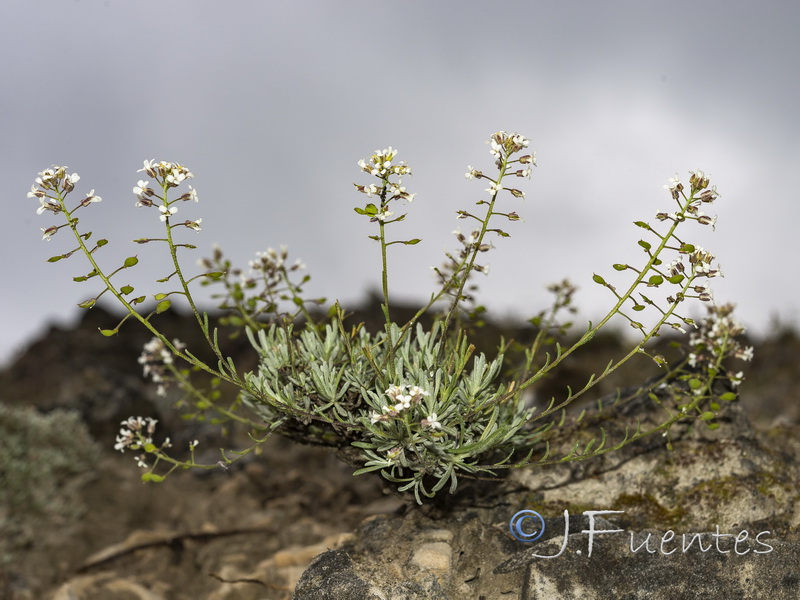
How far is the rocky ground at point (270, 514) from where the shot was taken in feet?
14.5

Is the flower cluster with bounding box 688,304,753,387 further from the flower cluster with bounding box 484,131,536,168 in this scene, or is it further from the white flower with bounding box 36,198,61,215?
the white flower with bounding box 36,198,61,215

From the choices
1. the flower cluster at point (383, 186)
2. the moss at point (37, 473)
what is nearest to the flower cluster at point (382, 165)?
the flower cluster at point (383, 186)

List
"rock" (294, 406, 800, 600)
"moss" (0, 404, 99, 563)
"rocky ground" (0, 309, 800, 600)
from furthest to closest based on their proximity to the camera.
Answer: "moss" (0, 404, 99, 563), "rocky ground" (0, 309, 800, 600), "rock" (294, 406, 800, 600)

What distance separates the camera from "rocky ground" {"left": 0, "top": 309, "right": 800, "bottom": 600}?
443cm

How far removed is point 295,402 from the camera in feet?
14.5

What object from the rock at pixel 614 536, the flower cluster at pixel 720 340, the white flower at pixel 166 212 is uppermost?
the flower cluster at pixel 720 340

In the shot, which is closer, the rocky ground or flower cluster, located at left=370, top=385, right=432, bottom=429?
flower cluster, located at left=370, top=385, right=432, bottom=429

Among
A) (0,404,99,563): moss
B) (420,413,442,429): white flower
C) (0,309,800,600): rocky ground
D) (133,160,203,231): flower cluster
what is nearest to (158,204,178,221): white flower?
(133,160,203,231): flower cluster

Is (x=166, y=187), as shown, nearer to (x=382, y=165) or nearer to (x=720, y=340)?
(x=382, y=165)

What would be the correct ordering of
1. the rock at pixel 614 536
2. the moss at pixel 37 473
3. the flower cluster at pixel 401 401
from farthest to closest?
the moss at pixel 37 473 → the rock at pixel 614 536 → the flower cluster at pixel 401 401

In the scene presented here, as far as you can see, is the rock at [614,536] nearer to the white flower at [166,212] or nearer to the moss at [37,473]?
the white flower at [166,212]

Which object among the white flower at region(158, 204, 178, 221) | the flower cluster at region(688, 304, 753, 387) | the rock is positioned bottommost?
the rock

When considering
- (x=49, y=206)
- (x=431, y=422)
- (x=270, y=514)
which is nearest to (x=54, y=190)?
(x=49, y=206)

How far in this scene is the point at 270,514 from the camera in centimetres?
777
